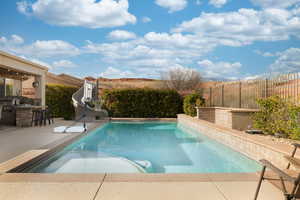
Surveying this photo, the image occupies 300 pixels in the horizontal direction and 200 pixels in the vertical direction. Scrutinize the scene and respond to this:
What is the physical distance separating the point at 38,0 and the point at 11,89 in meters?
6.67

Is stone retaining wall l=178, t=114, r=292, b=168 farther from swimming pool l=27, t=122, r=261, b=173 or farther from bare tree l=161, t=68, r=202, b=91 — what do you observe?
bare tree l=161, t=68, r=202, b=91

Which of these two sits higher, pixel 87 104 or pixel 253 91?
pixel 253 91

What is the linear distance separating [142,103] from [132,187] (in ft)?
43.0

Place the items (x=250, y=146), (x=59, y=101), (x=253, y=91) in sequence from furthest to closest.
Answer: (x=59, y=101) < (x=253, y=91) < (x=250, y=146)

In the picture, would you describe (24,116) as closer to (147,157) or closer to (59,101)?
(59,101)

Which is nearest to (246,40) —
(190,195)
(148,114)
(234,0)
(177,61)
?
(234,0)

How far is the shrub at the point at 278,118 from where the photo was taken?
21.0 ft

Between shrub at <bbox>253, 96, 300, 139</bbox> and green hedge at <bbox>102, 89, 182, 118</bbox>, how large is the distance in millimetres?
8646

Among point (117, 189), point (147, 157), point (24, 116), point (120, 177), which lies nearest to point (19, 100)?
point (24, 116)

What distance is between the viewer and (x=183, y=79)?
885 inches

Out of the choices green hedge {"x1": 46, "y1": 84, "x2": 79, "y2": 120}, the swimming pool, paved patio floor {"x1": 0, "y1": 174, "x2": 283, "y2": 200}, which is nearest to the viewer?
paved patio floor {"x1": 0, "y1": 174, "x2": 283, "y2": 200}

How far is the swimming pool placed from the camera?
498 cm

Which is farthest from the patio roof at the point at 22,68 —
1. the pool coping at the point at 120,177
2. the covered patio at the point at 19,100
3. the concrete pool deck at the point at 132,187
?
the concrete pool deck at the point at 132,187

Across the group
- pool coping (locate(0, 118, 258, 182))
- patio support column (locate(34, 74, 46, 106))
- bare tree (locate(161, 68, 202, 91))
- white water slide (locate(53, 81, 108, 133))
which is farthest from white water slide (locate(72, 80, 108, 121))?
bare tree (locate(161, 68, 202, 91))
